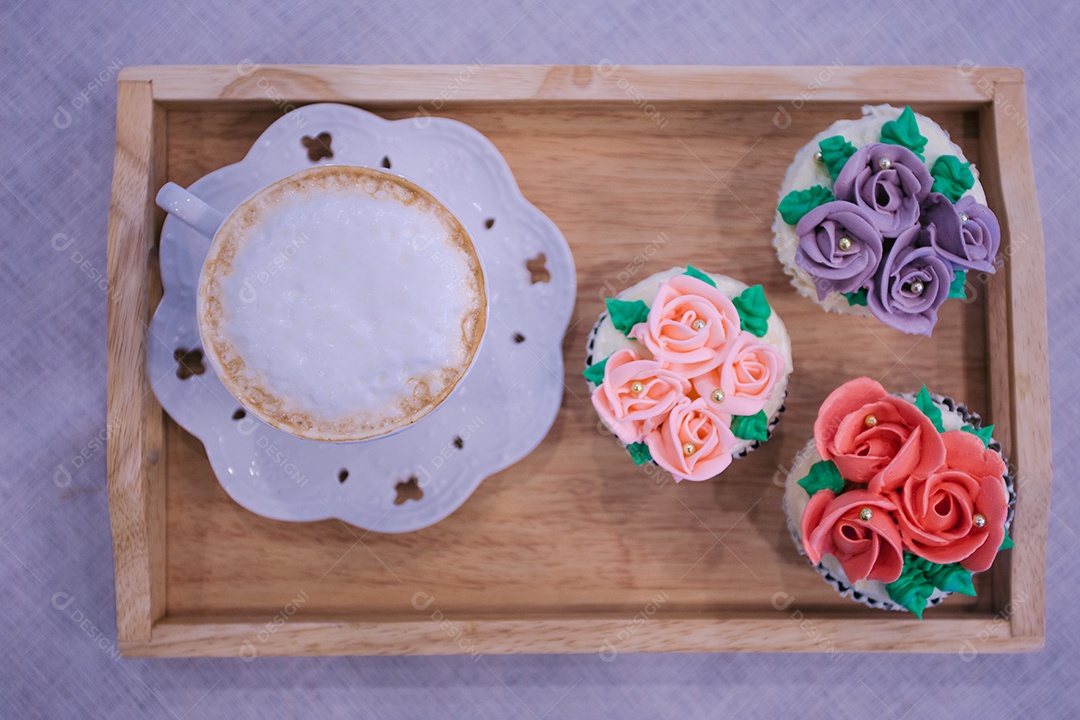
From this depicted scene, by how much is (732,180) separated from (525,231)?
0.86ft

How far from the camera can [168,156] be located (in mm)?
882

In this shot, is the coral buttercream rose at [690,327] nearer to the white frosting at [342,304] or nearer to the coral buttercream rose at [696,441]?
the coral buttercream rose at [696,441]

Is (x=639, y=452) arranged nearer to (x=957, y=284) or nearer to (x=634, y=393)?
Answer: (x=634, y=393)

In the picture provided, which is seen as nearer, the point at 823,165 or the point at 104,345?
the point at 823,165

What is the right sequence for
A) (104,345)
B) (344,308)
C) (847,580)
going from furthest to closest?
(104,345)
(847,580)
(344,308)

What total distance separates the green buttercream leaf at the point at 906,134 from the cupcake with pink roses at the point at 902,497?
0.26 meters

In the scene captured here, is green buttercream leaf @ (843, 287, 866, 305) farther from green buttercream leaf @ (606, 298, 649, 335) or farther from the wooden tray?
green buttercream leaf @ (606, 298, 649, 335)

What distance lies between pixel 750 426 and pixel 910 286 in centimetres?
23

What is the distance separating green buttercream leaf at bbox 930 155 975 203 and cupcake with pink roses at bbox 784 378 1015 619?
219 millimetres

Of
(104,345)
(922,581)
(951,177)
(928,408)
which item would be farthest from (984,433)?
(104,345)

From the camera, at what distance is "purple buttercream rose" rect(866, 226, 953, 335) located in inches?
30.2

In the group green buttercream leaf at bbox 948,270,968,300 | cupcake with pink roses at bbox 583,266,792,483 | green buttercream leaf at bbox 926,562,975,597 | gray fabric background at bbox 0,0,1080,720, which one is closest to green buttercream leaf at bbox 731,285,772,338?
cupcake with pink roses at bbox 583,266,792,483

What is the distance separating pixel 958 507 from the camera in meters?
0.76

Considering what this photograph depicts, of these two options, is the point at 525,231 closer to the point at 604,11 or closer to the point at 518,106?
the point at 518,106
